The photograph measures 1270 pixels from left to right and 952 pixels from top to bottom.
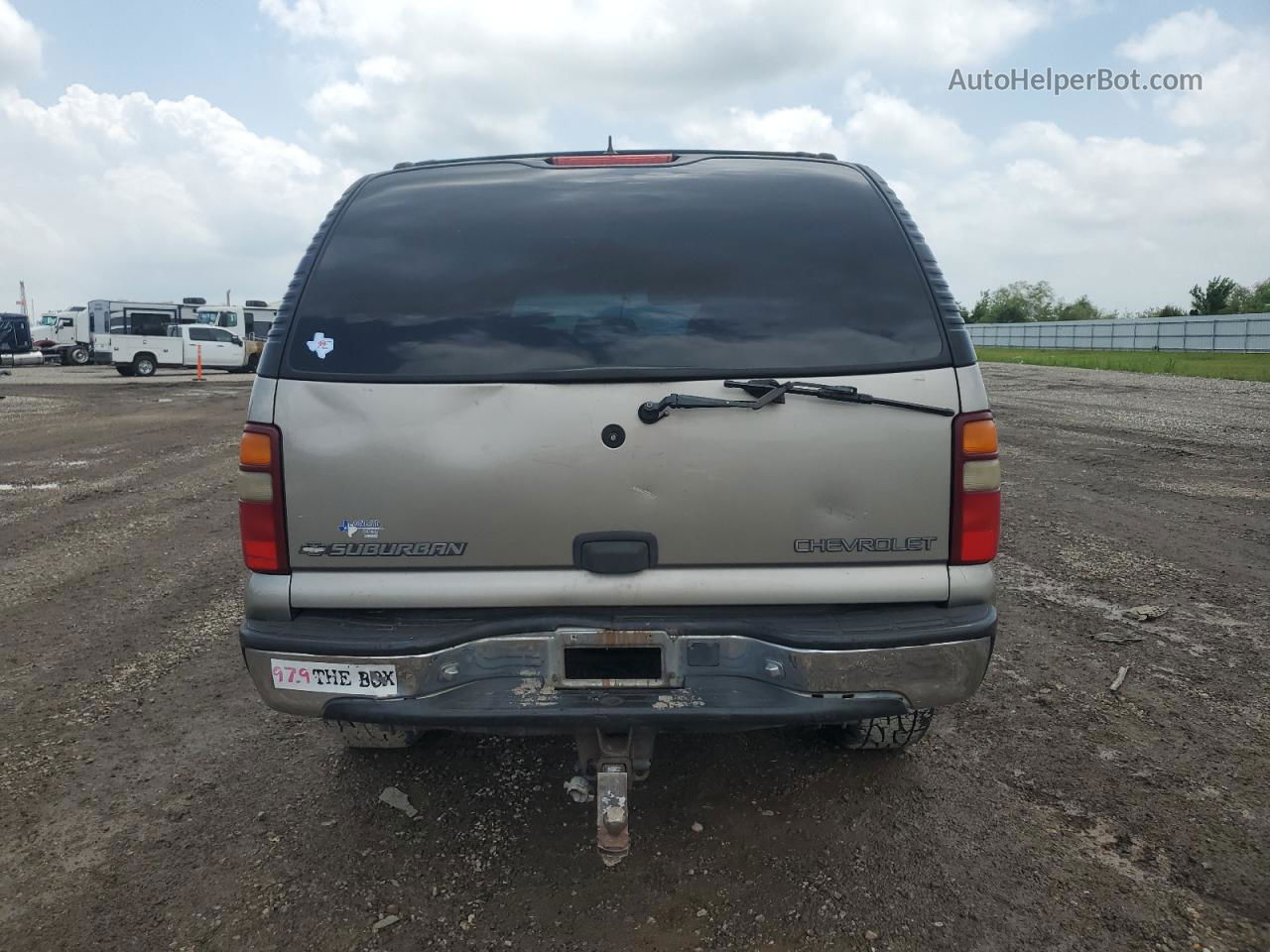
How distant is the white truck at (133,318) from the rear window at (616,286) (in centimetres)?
3019

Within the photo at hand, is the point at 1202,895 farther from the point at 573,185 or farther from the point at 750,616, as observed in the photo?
the point at 573,185

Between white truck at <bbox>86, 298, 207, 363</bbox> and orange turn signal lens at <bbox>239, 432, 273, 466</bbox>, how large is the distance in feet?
99.1

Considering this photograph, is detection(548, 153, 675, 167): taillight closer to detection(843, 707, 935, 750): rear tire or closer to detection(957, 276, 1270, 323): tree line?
detection(843, 707, 935, 750): rear tire

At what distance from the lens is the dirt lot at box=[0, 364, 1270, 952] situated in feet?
8.16

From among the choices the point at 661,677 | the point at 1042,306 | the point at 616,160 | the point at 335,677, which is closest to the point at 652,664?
the point at 661,677

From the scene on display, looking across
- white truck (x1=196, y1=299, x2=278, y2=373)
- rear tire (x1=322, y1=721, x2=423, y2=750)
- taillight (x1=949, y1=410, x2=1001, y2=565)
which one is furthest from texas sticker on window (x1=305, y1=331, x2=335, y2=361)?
white truck (x1=196, y1=299, x2=278, y2=373)

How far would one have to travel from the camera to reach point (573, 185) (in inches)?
111

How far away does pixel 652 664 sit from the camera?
2.41m

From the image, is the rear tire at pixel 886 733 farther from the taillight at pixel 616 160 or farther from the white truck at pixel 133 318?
the white truck at pixel 133 318

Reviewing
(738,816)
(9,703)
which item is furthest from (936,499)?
(9,703)

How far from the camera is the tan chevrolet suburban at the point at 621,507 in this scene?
7.89 ft

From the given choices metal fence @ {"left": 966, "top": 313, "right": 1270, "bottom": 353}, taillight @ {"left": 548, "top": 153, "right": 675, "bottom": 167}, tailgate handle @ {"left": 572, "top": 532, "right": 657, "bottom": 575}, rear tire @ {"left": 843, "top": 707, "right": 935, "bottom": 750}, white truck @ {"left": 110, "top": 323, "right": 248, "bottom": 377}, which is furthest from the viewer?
metal fence @ {"left": 966, "top": 313, "right": 1270, "bottom": 353}

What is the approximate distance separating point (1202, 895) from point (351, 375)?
2.72 m

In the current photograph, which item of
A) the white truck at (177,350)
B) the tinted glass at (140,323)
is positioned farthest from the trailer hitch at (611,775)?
the tinted glass at (140,323)
